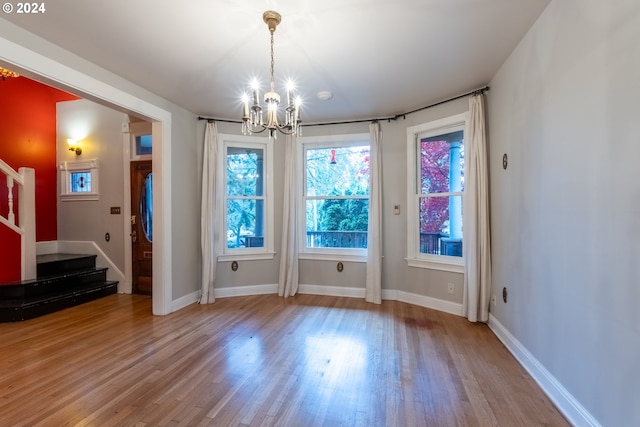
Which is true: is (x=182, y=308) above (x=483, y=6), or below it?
below

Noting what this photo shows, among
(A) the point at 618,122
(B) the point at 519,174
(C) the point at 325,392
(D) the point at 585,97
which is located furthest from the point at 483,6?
(C) the point at 325,392

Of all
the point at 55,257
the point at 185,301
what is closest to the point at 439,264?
the point at 185,301

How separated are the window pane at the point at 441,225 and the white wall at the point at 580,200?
1.06 metres

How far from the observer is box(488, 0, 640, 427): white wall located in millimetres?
1376

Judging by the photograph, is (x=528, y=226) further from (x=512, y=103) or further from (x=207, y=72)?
(x=207, y=72)

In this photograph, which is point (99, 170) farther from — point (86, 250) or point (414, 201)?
point (414, 201)

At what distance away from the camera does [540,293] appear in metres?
2.15

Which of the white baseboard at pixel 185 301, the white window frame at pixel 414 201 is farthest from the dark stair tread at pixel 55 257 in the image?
the white window frame at pixel 414 201

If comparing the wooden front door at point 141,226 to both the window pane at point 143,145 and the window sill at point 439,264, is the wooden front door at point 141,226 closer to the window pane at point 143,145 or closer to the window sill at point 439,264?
the window pane at point 143,145

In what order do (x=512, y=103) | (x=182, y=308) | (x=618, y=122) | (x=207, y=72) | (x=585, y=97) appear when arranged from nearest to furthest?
(x=618, y=122)
(x=585, y=97)
(x=512, y=103)
(x=207, y=72)
(x=182, y=308)

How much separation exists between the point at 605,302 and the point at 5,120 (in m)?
7.21
